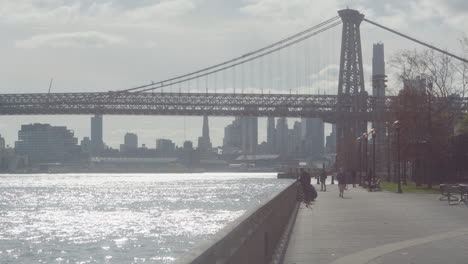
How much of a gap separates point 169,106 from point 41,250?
12785 centimetres

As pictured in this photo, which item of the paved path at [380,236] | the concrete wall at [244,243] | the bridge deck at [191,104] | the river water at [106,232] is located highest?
the bridge deck at [191,104]

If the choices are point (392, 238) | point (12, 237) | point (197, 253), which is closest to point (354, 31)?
point (12, 237)

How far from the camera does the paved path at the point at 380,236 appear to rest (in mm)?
16500

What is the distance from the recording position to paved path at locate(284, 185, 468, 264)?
1650cm

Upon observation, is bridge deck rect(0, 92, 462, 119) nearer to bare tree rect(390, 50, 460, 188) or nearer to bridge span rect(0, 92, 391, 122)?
bridge span rect(0, 92, 391, 122)

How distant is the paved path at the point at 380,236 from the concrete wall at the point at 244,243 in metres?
0.76

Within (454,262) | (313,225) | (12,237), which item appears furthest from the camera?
(12,237)

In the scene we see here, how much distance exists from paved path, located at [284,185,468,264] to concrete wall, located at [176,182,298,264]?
29.9 inches

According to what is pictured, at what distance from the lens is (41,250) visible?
124 feet

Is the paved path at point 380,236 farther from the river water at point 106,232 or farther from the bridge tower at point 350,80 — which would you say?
the bridge tower at point 350,80

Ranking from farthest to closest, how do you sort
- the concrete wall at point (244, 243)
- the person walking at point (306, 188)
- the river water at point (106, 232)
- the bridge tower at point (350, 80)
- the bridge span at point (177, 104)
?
the bridge span at point (177, 104) → the bridge tower at point (350, 80) → the person walking at point (306, 188) → the river water at point (106, 232) → the concrete wall at point (244, 243)

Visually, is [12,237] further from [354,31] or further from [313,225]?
[354,31]

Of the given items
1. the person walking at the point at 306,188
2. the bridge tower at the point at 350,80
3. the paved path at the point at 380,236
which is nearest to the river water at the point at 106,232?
the person walking at the point at 306,188

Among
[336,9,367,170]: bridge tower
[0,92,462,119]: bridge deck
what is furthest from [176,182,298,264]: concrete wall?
[0,92,462,119]: bridge deck
